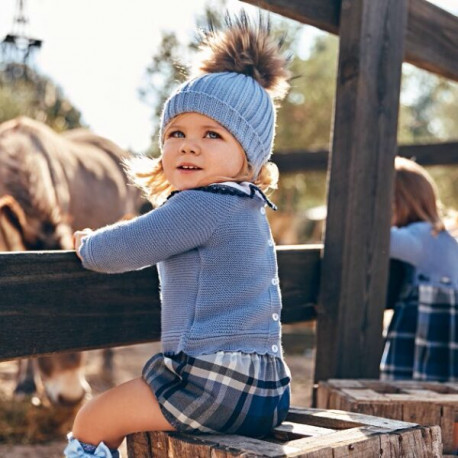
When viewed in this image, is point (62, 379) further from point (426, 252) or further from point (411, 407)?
point (411, 407)

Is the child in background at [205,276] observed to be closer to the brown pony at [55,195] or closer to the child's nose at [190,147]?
the child's nose at [190,147]

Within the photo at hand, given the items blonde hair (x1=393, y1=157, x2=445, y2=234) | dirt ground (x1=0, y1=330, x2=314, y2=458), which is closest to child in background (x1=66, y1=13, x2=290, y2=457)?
blonde hair (x1=393, y1=157, x2=445, y2=234)

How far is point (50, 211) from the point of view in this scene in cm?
412

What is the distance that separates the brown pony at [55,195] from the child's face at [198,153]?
47 centimetres

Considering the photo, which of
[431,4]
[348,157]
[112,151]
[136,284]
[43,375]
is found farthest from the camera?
[112,151]

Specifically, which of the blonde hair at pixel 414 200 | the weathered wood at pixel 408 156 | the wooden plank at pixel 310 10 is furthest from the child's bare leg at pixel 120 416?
the weathered wood at pixel 408 156

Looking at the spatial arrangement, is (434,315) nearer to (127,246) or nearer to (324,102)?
(127,246)

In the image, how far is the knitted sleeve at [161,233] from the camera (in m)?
1.96

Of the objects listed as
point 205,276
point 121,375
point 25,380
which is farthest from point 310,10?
point 121,375

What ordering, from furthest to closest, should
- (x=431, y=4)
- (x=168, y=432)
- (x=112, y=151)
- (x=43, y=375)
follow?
1. (x=112, y=151)
2. (x=43, y=375)
3. (x=431, y=4)
4. (x=168, y=432)

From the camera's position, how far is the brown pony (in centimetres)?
376

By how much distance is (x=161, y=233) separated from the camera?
6.43ft

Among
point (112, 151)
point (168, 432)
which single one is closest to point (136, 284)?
point (168, 432)

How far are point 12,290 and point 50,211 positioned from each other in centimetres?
213
